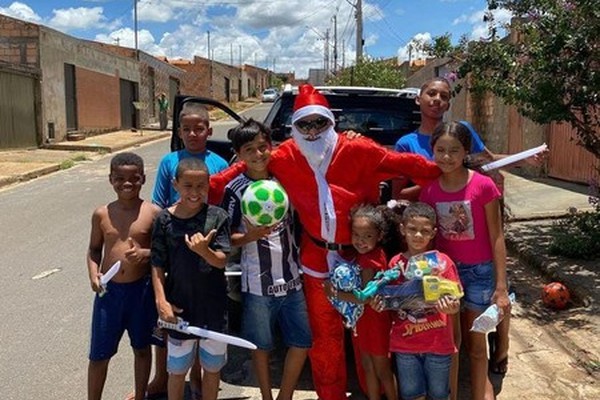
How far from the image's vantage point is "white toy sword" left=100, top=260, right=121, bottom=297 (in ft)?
9.54

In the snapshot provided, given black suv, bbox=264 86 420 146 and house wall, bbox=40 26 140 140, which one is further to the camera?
house wall, bbox=40 26 140 140

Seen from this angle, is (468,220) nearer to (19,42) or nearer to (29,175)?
(29,175)

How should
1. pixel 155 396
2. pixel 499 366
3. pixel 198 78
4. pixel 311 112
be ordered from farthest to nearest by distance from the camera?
pixel 198 78 < pixel 499 366 < pixel 155 396 < pixel 311 112

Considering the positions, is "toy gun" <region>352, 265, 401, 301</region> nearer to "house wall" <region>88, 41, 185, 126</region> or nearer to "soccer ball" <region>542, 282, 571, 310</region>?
"soccer ball" <region>542, 282, 571, 310</region>

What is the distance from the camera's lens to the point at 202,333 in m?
2.87

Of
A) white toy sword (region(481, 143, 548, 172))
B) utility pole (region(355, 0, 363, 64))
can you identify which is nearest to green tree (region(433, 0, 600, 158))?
white toy sword (region(481, 143, 548, 172))

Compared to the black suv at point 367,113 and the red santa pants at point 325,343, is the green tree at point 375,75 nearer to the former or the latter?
the black suv at point 367,113

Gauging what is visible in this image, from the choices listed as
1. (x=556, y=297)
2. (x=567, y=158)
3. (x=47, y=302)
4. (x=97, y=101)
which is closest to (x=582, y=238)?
(x=556, y=297)

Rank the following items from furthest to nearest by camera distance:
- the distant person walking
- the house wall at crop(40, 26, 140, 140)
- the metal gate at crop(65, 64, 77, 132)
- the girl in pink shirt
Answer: the distant person walking → the metal gate at crop(65, 64, 77, 132) → the house wall at crop(40, 26, 140, 140) → the girl in pink shirt

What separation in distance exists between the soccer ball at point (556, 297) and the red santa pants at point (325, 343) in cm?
269

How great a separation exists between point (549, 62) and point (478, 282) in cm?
348

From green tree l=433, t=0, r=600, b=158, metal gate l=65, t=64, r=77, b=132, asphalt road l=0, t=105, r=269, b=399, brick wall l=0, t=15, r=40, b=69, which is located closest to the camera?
asphalt road l=0, t=105, r=269, b=399

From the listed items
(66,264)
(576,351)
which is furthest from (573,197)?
(66,264)

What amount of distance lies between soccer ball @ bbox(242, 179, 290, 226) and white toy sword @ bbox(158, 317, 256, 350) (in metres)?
0.56
